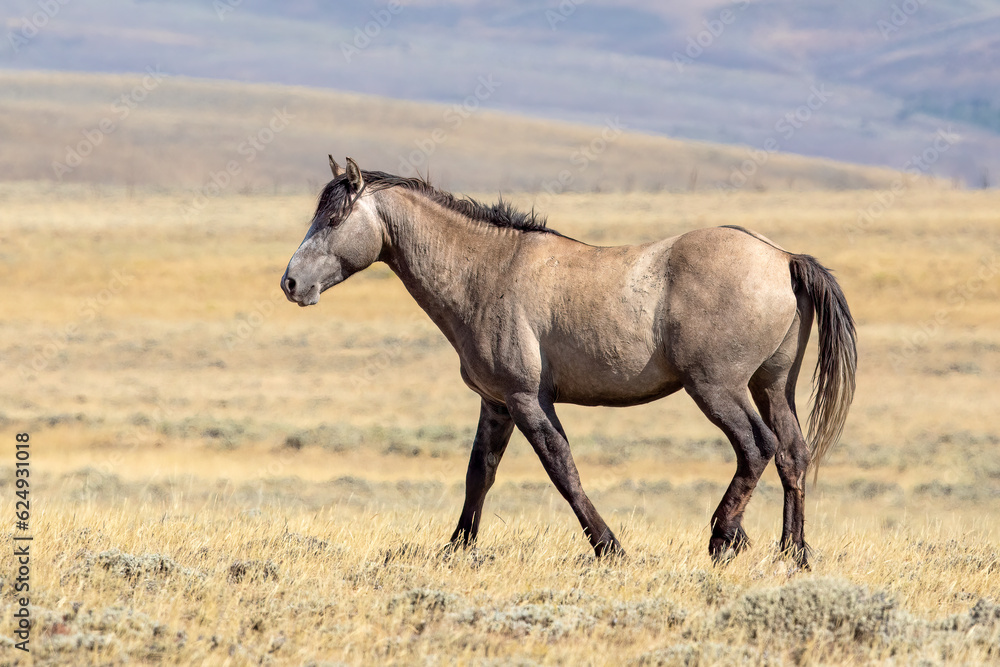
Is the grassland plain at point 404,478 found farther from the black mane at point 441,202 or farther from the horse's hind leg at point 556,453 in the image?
the black mane at point 441,202

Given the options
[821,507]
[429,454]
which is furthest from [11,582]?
[429,454]

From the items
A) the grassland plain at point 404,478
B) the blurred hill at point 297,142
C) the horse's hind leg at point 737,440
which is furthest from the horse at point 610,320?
the blurred hill at point 297,142

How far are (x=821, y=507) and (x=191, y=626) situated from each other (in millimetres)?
11641

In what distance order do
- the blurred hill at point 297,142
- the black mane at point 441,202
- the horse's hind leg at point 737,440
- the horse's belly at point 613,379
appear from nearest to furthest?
the horse's hind leg at point 737,440
the horse's belly at point 613,379
the black mane at point 441,202
the blurred hill at point 297,142

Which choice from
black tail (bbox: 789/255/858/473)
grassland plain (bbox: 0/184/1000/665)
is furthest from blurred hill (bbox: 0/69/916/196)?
black tail (bbox: 789/255/858/473)

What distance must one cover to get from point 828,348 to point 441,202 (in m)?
2.71

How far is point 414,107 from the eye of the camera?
155250mm

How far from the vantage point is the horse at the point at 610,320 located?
6.21m

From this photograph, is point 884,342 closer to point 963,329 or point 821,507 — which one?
point 963,329

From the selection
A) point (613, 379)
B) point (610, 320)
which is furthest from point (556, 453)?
point (610, 320)

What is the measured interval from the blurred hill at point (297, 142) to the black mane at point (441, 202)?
106973 mm

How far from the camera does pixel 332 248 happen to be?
6.62 m

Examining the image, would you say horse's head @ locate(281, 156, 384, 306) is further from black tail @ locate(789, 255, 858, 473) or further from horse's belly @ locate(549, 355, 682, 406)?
black tail @ locate(789, 255, 858, 473)

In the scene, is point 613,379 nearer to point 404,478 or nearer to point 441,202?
point 441,202
